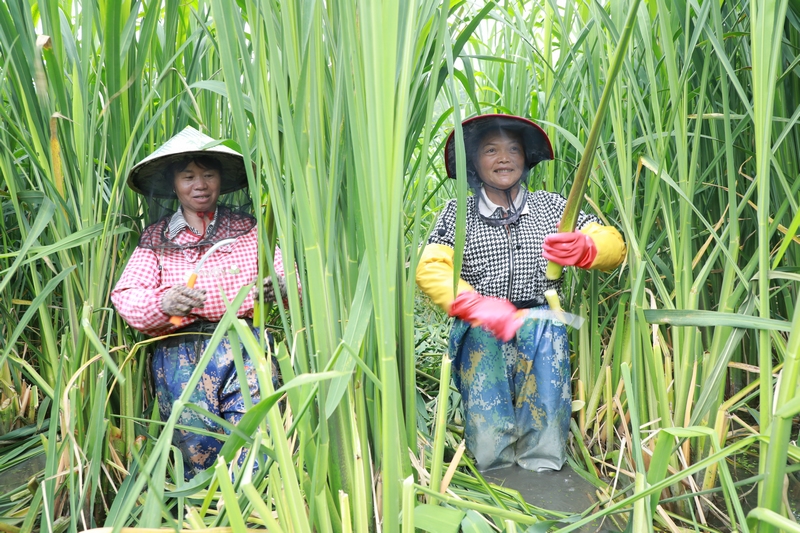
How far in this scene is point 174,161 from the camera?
56.3 inches

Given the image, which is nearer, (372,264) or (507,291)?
(372,264)

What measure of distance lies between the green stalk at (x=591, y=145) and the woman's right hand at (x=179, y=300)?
771 mm

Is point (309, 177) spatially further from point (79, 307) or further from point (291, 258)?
point (79, 307)

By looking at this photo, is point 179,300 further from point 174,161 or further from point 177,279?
point 174,161

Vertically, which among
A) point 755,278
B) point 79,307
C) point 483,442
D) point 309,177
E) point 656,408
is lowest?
point 483,442

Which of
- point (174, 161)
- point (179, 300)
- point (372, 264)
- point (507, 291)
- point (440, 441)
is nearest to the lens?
point (372, 264)

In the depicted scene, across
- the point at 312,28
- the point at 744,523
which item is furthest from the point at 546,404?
the point at 312,28

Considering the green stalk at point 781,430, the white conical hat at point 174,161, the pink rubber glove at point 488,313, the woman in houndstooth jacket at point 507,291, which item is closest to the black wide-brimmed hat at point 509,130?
the woman in houndstooth jacket at point 507,291

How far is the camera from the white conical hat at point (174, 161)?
52.8 inches

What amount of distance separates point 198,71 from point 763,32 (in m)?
1.15

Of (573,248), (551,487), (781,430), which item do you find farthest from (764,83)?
(551,487)

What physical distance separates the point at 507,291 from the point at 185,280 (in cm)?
73

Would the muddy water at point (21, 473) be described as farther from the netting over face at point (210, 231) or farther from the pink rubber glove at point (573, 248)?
the pink rubber glove at point (573, 248)

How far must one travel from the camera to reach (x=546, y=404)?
4.97 feet
